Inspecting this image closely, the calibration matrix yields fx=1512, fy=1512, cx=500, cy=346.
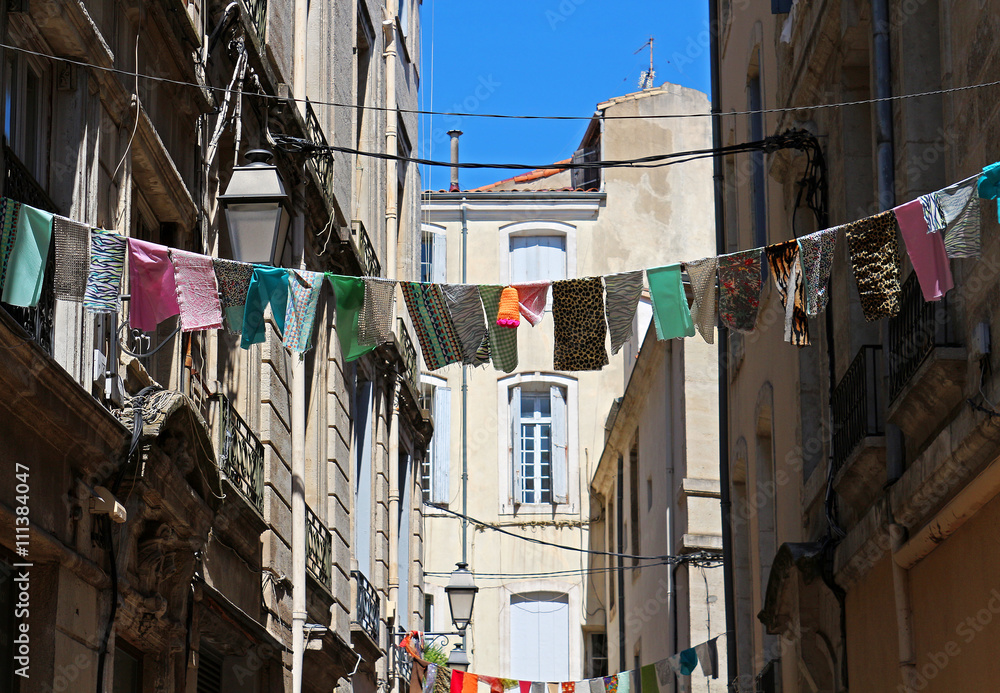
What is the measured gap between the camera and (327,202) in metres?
15.0

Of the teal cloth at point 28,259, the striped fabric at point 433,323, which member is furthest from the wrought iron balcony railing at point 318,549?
the teal cloth at point 28,259

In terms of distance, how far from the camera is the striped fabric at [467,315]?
8023mm

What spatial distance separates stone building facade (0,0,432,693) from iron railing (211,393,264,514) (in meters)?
0.03

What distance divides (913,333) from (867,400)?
1.24 meters

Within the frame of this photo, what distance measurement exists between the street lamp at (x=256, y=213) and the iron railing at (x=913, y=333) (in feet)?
10.8

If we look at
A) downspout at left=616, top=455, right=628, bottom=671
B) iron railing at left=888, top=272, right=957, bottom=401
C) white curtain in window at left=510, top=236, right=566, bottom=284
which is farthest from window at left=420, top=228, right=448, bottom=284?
iron railing at left=888, top=272, right=957, bottom=401

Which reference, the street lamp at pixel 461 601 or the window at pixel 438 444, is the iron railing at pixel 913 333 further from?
the window at pixel 438 444

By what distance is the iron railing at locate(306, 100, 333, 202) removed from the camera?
14.3 m

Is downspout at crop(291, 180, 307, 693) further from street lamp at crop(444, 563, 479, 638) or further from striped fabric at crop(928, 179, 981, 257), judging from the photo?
striped fabric at crop(928, 179, 981, 257)

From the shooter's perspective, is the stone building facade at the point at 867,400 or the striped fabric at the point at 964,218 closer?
the striped fabric at the point at 964,218

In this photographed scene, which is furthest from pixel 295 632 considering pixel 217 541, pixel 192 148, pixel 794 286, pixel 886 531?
pixel 794 286

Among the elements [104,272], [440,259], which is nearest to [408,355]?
[440,259]

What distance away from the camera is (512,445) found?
2950 centimetres

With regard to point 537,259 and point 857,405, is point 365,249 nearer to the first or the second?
point 857,405
